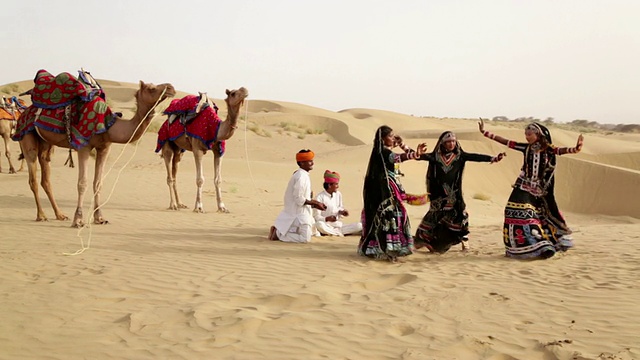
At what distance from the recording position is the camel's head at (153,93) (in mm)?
8912

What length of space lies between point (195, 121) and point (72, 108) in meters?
2.83

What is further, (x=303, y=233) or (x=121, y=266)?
(x=303, y=233)

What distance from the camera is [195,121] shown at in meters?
11.8

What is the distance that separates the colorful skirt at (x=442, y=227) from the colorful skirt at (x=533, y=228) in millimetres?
574

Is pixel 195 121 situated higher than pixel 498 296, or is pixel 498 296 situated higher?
pixel 195 121

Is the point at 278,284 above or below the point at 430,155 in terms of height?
below

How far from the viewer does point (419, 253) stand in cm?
780

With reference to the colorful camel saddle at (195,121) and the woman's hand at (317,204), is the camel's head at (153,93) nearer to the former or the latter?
the colorful camel saddle at (195,121)

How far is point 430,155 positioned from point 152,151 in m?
18.4

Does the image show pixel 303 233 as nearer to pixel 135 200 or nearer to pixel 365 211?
pixel 365 211

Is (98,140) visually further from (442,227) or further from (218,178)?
(442,227)

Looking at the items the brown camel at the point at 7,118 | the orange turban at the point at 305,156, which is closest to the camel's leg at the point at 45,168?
the orange turban at the point at 305,156

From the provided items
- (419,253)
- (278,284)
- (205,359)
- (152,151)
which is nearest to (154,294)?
(278,284)

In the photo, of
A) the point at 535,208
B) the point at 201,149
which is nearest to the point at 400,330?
the point at 535,208
